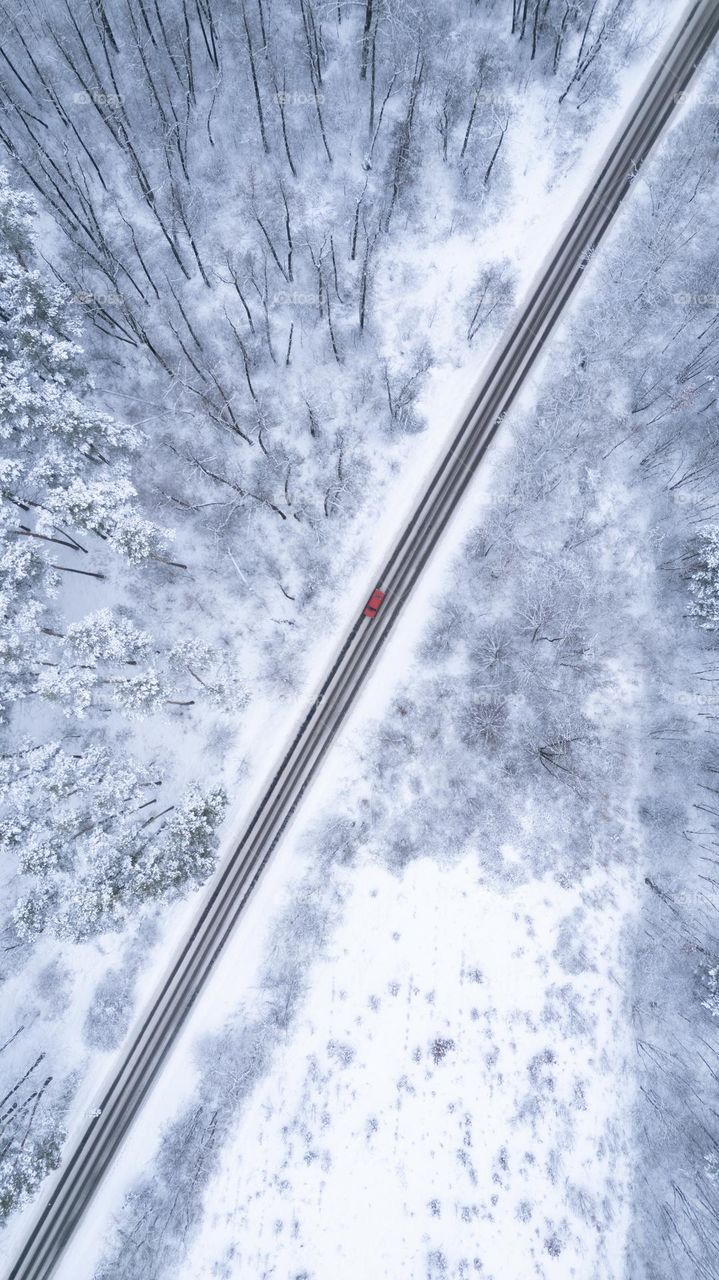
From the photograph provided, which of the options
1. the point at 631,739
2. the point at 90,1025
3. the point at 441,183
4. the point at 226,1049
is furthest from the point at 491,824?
the point at 441,183

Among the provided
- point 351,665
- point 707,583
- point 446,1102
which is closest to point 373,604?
point 351,665

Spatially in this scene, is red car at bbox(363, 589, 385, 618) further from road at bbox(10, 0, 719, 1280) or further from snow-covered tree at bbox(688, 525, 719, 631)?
snow-covered tree at bbox(688, 525, 719, 631)

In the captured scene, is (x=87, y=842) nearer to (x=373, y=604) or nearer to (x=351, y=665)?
(x=351, y=665)

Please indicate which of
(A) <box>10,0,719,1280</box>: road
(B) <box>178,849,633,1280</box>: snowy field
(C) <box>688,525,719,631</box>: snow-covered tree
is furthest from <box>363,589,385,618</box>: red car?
(C) <box>688,525,719,631</box>: snow-covered tree

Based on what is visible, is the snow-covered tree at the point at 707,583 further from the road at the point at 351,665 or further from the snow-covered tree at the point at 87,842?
the snow-covered tree at the point at 87,842

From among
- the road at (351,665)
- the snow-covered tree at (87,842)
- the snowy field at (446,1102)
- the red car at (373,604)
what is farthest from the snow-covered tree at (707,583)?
the snow-covered tree at (87,842)

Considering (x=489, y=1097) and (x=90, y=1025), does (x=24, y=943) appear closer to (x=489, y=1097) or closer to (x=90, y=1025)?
(x=90, y=1025)
